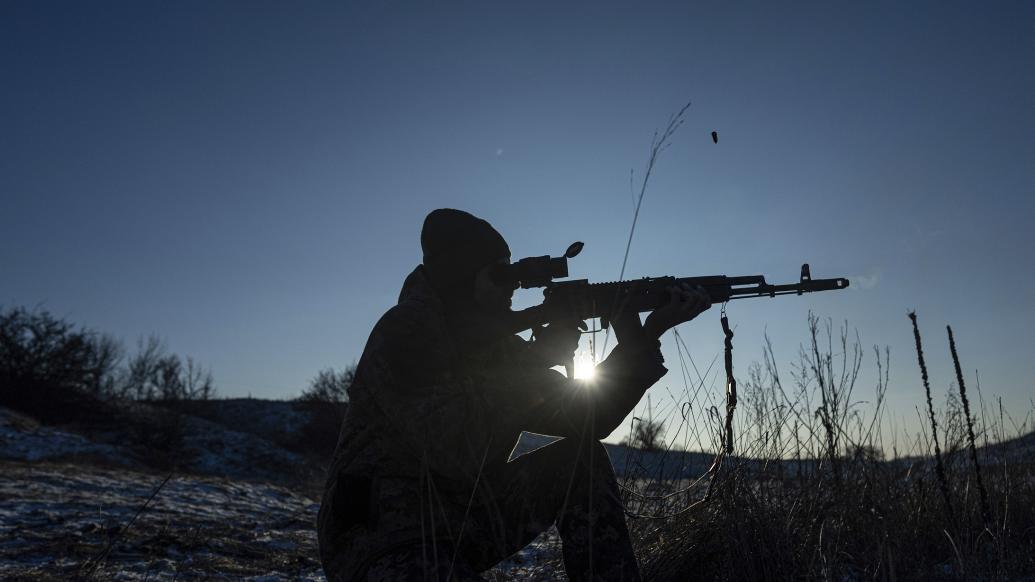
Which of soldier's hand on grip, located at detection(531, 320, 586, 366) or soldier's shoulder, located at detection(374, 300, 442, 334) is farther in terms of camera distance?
soldier's hand on grip, located at detection(531, 320, 586, 366)

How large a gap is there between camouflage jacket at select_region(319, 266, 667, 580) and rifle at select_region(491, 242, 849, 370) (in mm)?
328

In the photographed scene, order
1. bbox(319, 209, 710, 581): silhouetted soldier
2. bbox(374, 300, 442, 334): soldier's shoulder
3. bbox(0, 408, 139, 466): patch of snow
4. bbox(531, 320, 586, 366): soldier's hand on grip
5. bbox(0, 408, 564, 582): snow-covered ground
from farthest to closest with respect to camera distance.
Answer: bbox(0, 408, 139, 466): patch of snow < bbox(0, 408, 564, 582): snow-covered ground < bbox(531, 320, 586, 366): soldier's hand on grip < bbox(374, 300, 442, 334): soldier's shoulder < bbox(319, 209, 710, 581): silhouetted soldier

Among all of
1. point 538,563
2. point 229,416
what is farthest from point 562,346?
point 229,416

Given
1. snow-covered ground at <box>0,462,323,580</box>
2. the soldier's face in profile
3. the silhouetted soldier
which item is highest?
the soldier's face in profile

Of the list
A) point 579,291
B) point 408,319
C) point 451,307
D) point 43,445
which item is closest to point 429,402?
point 408,319

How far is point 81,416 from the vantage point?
46.1 ft

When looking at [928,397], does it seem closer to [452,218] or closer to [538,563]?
[538,563]

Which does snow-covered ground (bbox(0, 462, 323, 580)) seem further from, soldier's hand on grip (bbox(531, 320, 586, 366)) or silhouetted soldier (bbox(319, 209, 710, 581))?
soldier's hand on grip (bbox(531, 320, 586, 366))

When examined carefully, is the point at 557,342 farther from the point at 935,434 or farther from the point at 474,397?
the point at 935,434

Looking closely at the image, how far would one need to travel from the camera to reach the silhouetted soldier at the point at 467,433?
2340 mm

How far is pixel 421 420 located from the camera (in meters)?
2.34

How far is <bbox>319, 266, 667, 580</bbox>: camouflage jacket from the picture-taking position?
2.34 metres

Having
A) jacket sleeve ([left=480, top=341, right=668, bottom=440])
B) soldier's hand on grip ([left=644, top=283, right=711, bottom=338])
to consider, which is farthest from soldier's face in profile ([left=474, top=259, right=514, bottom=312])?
soldier's hand on grip ([left=644, top=283, right=711, bottom=338])

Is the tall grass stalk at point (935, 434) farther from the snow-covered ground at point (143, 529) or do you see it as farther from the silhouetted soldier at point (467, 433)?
the snow-covered ground at point (143, 529)
